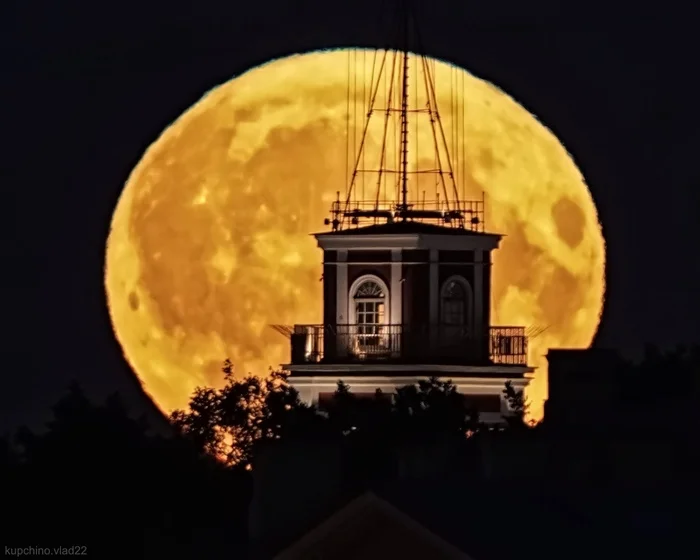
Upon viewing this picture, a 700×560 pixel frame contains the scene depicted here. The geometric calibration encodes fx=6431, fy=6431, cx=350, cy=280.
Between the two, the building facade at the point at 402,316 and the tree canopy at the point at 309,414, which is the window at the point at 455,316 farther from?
the tree canopy at the point at 309,414

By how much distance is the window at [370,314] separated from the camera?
164 m

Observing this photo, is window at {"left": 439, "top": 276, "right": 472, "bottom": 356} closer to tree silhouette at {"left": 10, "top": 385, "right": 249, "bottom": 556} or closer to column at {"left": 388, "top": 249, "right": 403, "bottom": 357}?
column at {"left": 388, "top": 249, "right": 403, "bottom": 357}

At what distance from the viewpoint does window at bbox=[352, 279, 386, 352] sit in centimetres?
16362

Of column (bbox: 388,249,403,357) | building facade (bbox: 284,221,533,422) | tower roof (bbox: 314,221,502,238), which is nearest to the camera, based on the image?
building facade (bbox: 284,221,533,422)

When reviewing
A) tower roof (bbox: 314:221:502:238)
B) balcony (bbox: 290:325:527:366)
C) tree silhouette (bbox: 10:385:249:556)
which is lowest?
tree silhouette (bbox: 10:385:249:556)

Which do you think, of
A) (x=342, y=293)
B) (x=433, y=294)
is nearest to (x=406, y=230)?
(x=433, y=294)

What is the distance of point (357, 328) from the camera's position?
164000mm

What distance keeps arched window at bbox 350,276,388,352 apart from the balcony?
0.08ft

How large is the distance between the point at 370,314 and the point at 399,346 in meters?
1.13

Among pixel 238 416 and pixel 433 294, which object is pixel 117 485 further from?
pixel 433 294

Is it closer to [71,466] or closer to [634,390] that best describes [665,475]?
[71,466]

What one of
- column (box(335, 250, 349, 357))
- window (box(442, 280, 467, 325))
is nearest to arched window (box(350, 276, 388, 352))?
column (box(335, 250, 349, 357))

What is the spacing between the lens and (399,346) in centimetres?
16425

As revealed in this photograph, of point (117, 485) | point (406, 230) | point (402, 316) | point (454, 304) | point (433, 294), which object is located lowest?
point (117, 485)
